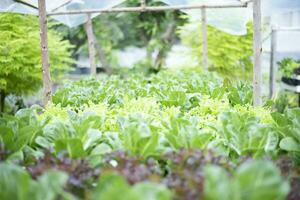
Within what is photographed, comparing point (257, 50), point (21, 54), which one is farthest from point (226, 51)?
point (257, 50)

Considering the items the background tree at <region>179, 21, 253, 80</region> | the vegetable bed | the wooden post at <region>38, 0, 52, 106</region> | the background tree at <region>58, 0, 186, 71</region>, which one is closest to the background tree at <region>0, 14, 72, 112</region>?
Answer: the wooden post at <region>38, 0, 52, 106</region>

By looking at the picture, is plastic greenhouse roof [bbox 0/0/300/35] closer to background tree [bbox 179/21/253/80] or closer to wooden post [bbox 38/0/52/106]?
background tree [bbox 179/21/253/80]

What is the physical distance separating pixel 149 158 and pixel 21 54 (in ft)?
17.8

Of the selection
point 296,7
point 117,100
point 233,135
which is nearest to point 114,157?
point 233,135

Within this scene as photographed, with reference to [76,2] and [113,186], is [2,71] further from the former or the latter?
[113,186]

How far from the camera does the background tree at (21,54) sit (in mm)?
7441

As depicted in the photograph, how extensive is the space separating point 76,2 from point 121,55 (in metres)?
10.1

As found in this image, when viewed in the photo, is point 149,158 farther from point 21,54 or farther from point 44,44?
point 21,54

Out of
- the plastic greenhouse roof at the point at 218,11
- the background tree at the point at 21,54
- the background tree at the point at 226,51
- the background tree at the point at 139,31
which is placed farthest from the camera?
the background tree at the point at 139,31

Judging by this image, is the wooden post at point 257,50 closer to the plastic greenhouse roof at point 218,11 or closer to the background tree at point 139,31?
the plastic greenhouse roof at point 218,11

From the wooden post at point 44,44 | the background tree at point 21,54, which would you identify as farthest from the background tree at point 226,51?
the wooden post at point 44,44

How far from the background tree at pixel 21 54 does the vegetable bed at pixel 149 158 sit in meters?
3.90

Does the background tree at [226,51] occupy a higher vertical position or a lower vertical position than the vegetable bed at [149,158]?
lower

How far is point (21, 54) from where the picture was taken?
7.48 metres
